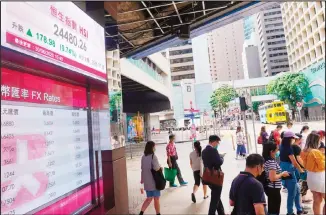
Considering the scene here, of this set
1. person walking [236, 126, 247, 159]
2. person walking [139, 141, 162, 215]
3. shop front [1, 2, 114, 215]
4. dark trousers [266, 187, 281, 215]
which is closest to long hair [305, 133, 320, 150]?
dark trousers [266, 187, 281, 215]

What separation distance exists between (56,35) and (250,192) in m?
2.52

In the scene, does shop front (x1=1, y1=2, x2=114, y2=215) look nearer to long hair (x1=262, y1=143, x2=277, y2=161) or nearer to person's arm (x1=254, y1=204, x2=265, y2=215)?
person's arm (x1=254, y1=204, x2=265, y2=215)

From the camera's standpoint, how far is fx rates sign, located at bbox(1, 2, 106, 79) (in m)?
2.36

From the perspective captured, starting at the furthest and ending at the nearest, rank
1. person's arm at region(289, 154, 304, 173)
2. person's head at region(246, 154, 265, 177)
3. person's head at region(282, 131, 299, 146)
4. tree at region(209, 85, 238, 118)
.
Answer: tree at region(209, 85, 238, 118), person's head at region(282, 131, 299, 146), person's arm at region(289, 154, 304, 173), person's head at region(246, 154, 265, 177)

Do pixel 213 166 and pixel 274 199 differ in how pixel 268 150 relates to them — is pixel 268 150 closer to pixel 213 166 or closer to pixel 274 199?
pixel 274 199

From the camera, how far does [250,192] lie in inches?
105

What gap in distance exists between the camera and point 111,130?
448 cm

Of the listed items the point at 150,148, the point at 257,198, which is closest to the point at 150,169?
the point at 150,148

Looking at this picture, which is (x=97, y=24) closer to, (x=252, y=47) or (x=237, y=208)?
(x=237, y=208)

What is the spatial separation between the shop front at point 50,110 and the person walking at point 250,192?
1795 millimetres

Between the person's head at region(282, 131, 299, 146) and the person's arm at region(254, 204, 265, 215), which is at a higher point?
the person's head at region(282, 131, 299, 146)

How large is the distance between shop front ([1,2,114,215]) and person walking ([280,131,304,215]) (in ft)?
9.35

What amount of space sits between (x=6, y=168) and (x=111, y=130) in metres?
2.31

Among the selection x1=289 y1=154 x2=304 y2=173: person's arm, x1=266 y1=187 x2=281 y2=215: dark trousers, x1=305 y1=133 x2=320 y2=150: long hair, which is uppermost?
x1=305 y1=133 x2=320 y2=150: long hair
